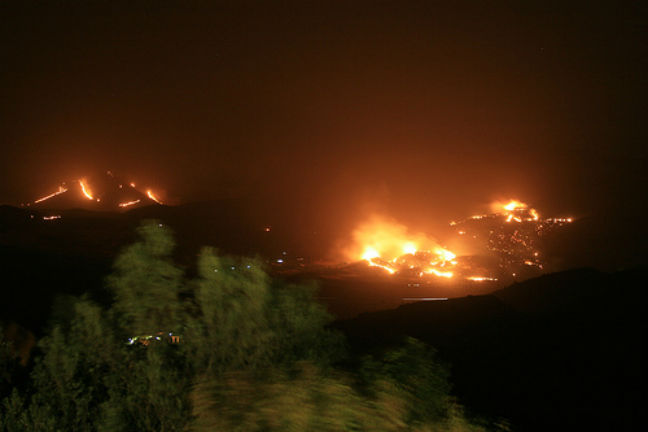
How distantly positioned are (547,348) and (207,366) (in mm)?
15195

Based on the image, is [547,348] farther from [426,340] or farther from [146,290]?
[146,290]

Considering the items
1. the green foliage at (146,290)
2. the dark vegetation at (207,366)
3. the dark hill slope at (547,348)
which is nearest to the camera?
the dark vegetation at (207,366)

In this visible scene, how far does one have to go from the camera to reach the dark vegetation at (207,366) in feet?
12.2

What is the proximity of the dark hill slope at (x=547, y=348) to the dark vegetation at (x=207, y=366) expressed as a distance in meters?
1.78

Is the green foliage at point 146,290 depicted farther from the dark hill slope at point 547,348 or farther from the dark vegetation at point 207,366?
the dark hill slope at point 547,348

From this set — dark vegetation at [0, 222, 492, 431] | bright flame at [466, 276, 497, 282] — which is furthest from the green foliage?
bright flame at [466, 276, 497, 282]

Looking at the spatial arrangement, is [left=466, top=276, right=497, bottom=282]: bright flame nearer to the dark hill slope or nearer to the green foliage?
the dark hill slope

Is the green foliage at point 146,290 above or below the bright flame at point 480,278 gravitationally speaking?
below

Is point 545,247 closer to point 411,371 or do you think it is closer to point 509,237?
point 509,237

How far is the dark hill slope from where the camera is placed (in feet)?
37.8

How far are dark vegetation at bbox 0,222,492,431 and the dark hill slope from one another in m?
1.78

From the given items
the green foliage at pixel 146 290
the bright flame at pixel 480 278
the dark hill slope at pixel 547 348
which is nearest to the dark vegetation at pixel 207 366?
the green foliage at pixel 146 290

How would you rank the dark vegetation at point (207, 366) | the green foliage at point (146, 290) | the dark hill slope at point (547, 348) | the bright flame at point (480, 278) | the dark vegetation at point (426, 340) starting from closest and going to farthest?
the dark vegetation at point (207, 366) → the dark vegetation at point (426, 340) → the green foliage at point (146, 290) → the dark hill slope at point (547, 348) → the bright flame at point (480, 278)

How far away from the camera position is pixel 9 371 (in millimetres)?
5156
